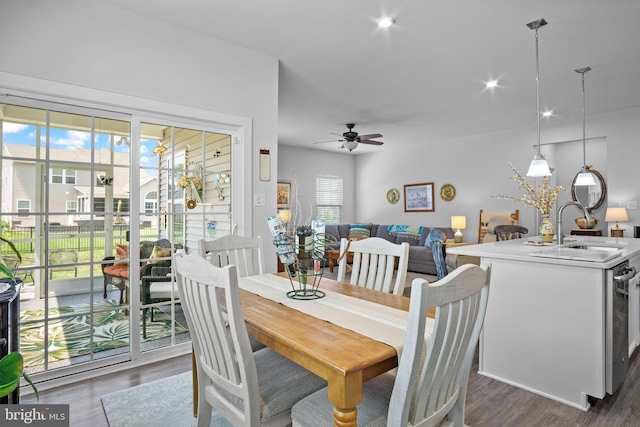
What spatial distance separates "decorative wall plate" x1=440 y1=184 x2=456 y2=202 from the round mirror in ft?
6.73

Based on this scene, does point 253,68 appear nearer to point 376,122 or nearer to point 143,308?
point 143,308

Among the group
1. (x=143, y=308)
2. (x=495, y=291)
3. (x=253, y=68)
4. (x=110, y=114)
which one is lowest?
(x=143, y=308)

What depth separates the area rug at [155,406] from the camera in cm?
196

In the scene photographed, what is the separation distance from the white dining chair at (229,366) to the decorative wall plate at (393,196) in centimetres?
722

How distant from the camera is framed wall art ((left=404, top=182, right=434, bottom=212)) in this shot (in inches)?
307

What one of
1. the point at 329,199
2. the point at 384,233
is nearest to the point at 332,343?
the point at 384,233

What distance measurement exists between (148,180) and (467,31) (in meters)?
2.92

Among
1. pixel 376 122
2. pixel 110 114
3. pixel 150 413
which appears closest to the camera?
pixel 150 413

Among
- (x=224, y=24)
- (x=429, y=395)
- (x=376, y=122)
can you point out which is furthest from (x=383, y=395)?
(x=376, y=122)

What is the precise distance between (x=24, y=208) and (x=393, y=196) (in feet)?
23.7

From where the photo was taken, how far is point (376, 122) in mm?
6066

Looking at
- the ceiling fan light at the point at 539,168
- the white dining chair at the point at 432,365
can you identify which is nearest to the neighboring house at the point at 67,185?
the white dining chair at the point at 432,365

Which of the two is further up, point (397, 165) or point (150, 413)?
point (397, 165)

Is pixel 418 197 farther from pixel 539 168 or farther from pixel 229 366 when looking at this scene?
pixel 229 366
